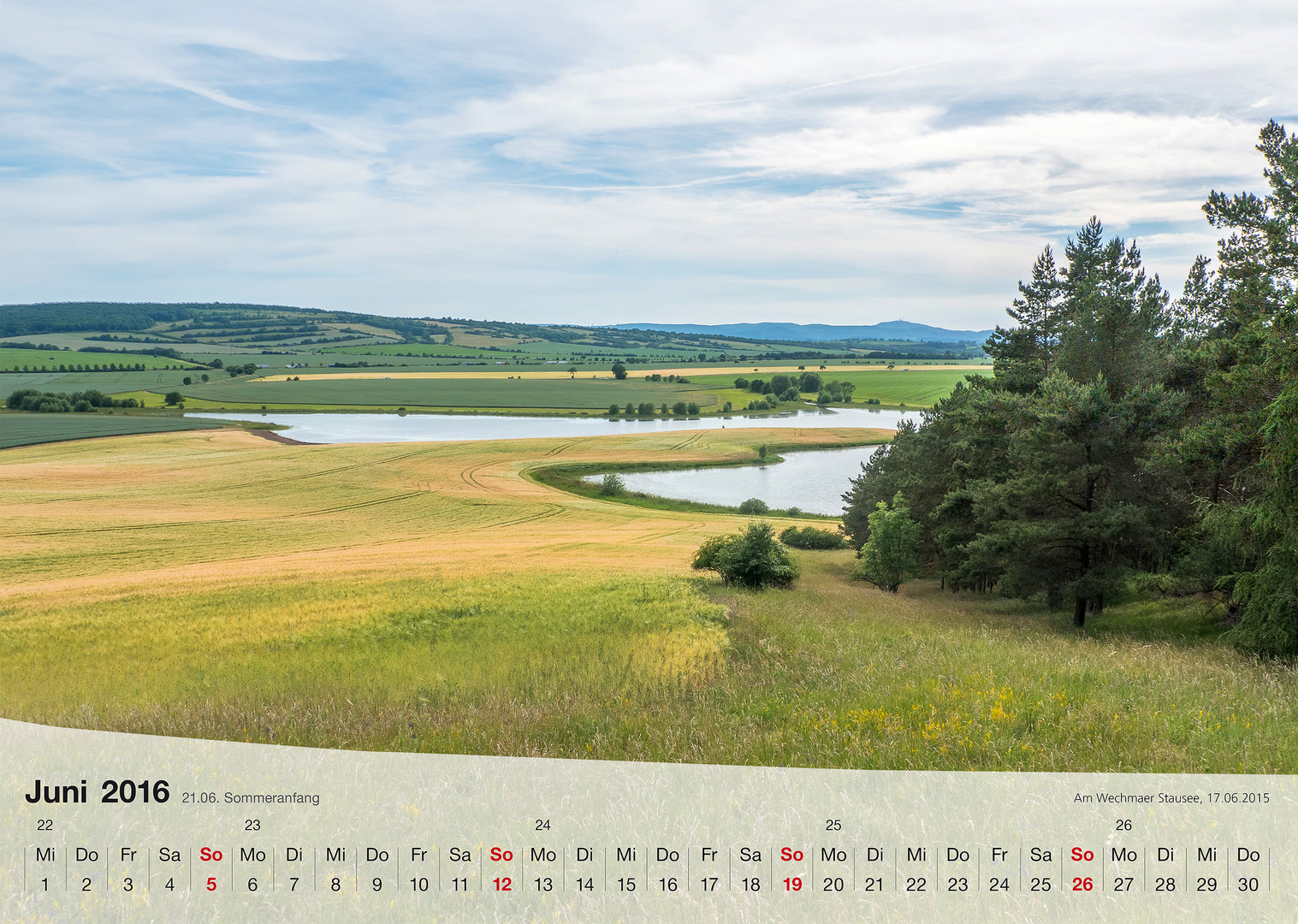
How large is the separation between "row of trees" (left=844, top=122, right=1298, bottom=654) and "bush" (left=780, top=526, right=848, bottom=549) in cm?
1904

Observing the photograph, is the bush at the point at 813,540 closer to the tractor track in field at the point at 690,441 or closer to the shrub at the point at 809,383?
the tractor track in field at the point at 690,441

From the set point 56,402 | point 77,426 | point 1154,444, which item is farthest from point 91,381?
point 1154,444

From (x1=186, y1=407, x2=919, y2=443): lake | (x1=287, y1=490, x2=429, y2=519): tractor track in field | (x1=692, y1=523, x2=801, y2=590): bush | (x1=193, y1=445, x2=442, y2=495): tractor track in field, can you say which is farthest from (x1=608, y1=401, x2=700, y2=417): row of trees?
(x1=692, y1=523, x2=801, y2=590): bush

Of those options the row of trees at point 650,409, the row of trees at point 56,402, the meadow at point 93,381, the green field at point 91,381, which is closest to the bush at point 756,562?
the row of trees at point 650,409

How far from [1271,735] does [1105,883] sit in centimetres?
342

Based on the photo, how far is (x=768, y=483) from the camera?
290 feet

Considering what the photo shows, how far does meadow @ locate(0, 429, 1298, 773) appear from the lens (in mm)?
5945

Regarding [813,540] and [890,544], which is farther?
[813,540]

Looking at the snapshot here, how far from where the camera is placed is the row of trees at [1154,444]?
15.9 meters

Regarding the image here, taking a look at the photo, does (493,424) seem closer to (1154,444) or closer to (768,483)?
(768,483)

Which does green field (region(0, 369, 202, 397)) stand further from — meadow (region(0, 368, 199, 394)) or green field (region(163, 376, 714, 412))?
green field (region(163, 376, 714, 412))

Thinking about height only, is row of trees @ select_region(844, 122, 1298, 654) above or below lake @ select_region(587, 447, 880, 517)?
above

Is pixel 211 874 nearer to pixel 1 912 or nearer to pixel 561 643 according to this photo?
pixel 1 912

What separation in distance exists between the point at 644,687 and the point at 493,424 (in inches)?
4997
